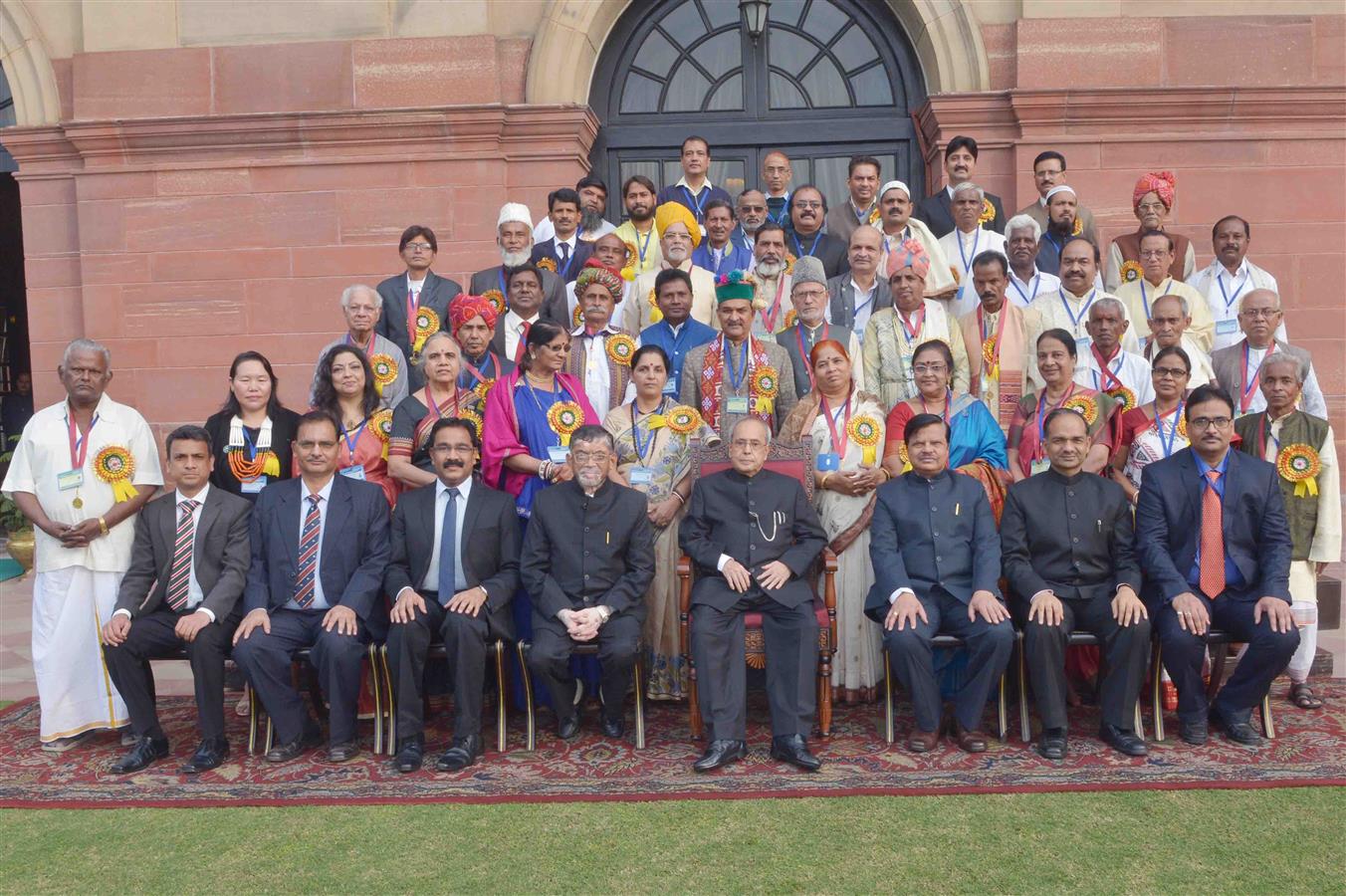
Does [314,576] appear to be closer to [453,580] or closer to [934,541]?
[453,580]

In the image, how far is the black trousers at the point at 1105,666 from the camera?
496 cm

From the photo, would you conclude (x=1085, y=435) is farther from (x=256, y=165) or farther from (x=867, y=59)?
(x=256, y=165)

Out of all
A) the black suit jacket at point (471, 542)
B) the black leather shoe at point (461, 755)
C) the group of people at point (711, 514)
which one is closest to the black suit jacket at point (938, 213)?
the group of people at point (711, 514)

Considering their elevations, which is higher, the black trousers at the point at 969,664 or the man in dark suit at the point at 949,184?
the man in dark suit at the point at 949,184

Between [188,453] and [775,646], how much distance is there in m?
2.81

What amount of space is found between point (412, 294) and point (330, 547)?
88.4 inches

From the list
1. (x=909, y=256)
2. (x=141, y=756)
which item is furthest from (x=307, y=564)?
(x=909, y=256)

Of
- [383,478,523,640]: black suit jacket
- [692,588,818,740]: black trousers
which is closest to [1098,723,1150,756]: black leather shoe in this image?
[692,588,818,740]: black trousers

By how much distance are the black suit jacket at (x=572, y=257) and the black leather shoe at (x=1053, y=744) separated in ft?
13.5

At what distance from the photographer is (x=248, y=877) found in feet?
12.8

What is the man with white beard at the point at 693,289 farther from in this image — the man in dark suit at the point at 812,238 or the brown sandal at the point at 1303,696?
the brown sandal at the point at 1303,696

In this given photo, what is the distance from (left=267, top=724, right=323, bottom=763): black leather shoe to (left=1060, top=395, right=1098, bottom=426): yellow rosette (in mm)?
3800

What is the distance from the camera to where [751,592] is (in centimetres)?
524

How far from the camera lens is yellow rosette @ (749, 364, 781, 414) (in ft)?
19.9
